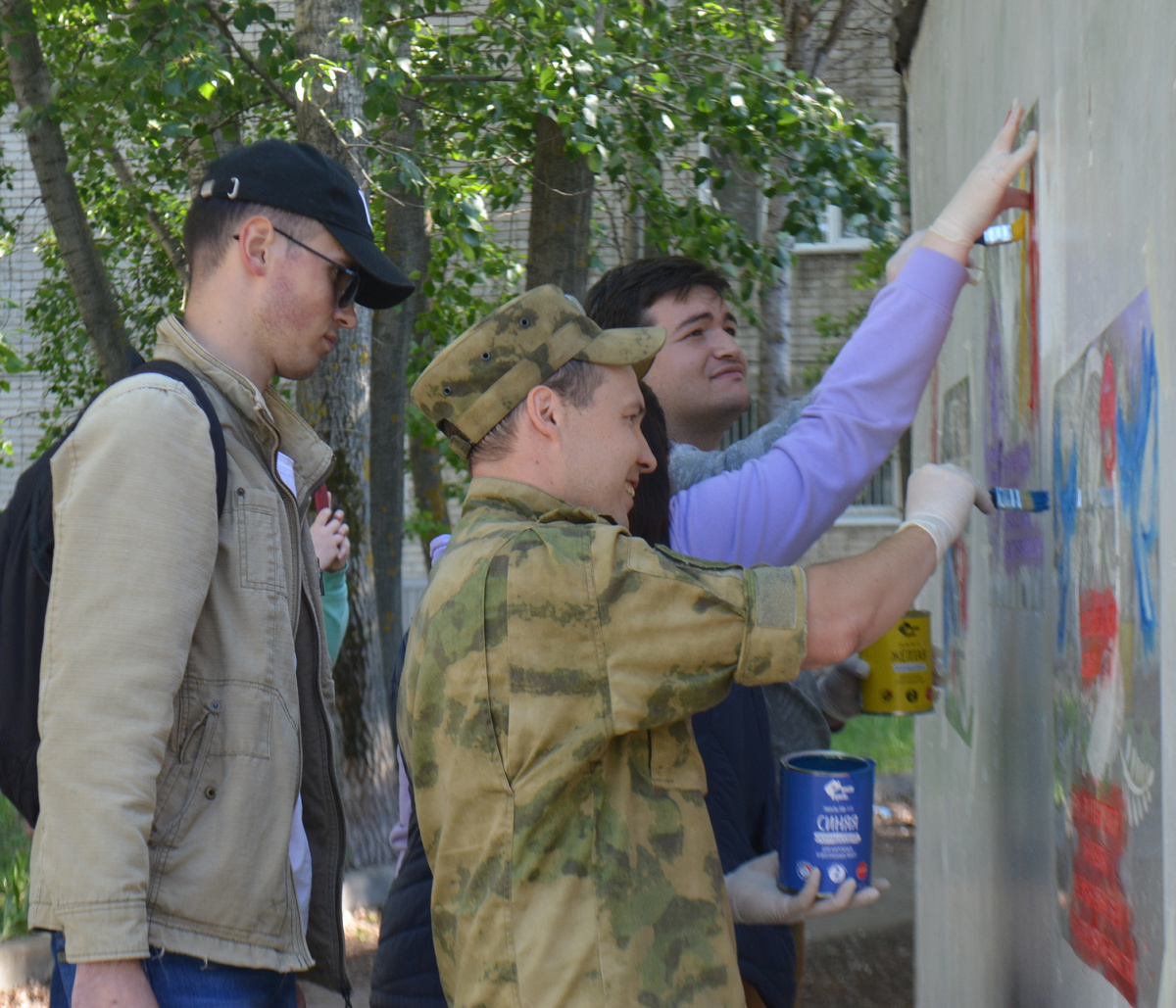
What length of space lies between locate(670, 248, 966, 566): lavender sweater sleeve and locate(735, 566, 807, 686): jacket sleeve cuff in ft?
1.68

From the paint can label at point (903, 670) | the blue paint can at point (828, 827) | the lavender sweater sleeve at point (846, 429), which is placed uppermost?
the lavender sweater sleeve at point (846, 429)

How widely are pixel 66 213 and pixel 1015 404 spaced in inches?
225

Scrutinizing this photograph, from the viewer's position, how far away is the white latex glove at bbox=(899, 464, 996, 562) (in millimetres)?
1863

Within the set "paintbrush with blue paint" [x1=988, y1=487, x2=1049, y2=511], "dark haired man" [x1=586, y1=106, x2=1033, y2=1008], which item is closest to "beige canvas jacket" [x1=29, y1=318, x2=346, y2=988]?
"dark haired man" [x1=586, y1=106, x2=1033, y2=1008]

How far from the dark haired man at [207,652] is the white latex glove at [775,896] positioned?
70 cm

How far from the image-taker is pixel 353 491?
6.23 m

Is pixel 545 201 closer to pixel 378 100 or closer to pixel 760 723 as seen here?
pixel 378 100

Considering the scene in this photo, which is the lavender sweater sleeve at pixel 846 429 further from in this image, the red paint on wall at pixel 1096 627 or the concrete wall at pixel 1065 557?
the red paint on wall at pixel 1096 627

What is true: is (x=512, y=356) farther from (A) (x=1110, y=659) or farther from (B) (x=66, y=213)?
(B) (x=66, y=213)

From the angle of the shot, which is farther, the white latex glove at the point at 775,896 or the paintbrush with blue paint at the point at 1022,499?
the paintbrush with blue paint at the point at 1022,499

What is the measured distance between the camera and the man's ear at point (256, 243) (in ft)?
7.15

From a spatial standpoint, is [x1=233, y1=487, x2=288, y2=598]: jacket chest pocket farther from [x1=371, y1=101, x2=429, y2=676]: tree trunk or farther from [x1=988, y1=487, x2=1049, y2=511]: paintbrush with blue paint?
[x1=371, y1=101, x2=429, y2=676]: tree trunk

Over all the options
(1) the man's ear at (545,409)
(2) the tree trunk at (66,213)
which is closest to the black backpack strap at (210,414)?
(1) the man's ear at (545,409)

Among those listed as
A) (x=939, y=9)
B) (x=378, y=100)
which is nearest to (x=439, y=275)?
(x=378, y=100)
